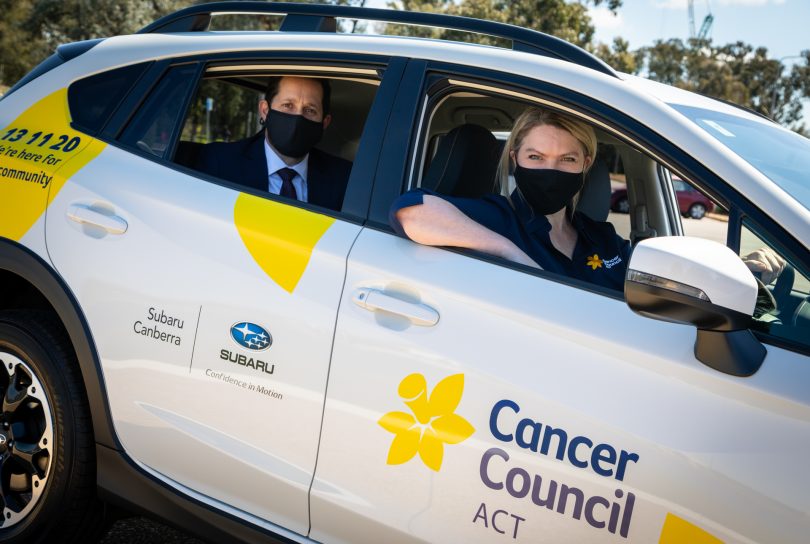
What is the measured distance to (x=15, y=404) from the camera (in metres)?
2.60

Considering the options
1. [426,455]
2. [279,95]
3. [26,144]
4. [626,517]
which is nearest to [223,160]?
[279,95]

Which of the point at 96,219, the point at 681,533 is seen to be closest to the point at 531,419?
the point at 681,533

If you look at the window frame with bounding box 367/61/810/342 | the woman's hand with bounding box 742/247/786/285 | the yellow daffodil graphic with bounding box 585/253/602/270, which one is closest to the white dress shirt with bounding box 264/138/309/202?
the window frame with bounding box 367/61/810/342

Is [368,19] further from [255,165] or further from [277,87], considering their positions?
[255,165]

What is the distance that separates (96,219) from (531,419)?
1.46 meters

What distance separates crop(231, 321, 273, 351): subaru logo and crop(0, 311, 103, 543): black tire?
0.68m

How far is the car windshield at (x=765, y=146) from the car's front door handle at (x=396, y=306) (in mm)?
Answer: 829

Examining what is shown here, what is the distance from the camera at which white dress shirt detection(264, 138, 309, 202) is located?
291 cm

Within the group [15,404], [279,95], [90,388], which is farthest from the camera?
[279,95]

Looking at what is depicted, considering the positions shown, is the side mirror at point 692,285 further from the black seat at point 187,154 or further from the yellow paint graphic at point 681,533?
the black seat at point 187,154

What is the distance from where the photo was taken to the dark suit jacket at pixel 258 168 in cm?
273

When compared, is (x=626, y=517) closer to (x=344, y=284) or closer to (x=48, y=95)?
(x=344, y=284)

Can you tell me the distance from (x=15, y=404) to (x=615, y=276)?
1.97m

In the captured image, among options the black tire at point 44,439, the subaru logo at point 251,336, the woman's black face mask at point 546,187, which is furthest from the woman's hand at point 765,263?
the black tire at point 44,439
